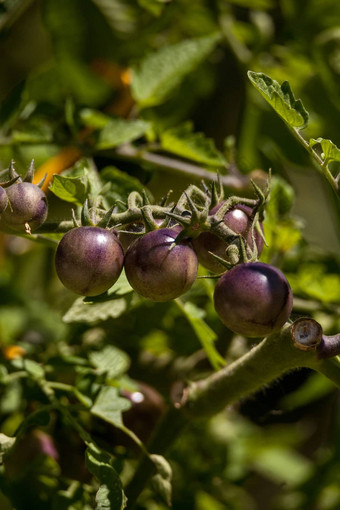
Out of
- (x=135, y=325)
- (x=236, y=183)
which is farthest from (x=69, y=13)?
(x=135, y=325)

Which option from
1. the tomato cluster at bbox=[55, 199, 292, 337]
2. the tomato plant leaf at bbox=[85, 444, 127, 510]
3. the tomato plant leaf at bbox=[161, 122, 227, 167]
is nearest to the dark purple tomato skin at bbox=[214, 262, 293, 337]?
the tomato cluster at bbox=[55, 199, 292, 337]

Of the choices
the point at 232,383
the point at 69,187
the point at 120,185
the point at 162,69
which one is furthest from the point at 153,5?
the point at 232,383

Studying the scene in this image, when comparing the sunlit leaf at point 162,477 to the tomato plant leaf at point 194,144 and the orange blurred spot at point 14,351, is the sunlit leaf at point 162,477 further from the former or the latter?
the tomato plant leaf at point 194,144

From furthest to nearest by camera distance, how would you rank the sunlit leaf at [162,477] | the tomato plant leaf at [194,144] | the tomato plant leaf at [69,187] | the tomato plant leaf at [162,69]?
1. the tomato plant leaf at [162,69]
2. the tomato plant leaf at [194,144]
3. the sunlit leaf at [162,477]
4. the tomato plant leaf at [69,187]

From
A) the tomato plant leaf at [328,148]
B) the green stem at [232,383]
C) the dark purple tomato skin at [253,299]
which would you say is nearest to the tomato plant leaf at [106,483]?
the green stem at [232,383]

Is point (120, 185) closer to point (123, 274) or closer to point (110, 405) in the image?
point (123, 274)

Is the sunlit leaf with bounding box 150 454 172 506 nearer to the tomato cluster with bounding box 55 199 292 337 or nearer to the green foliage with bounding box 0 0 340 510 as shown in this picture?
the green foliage with bounding box 0 0 340 510
